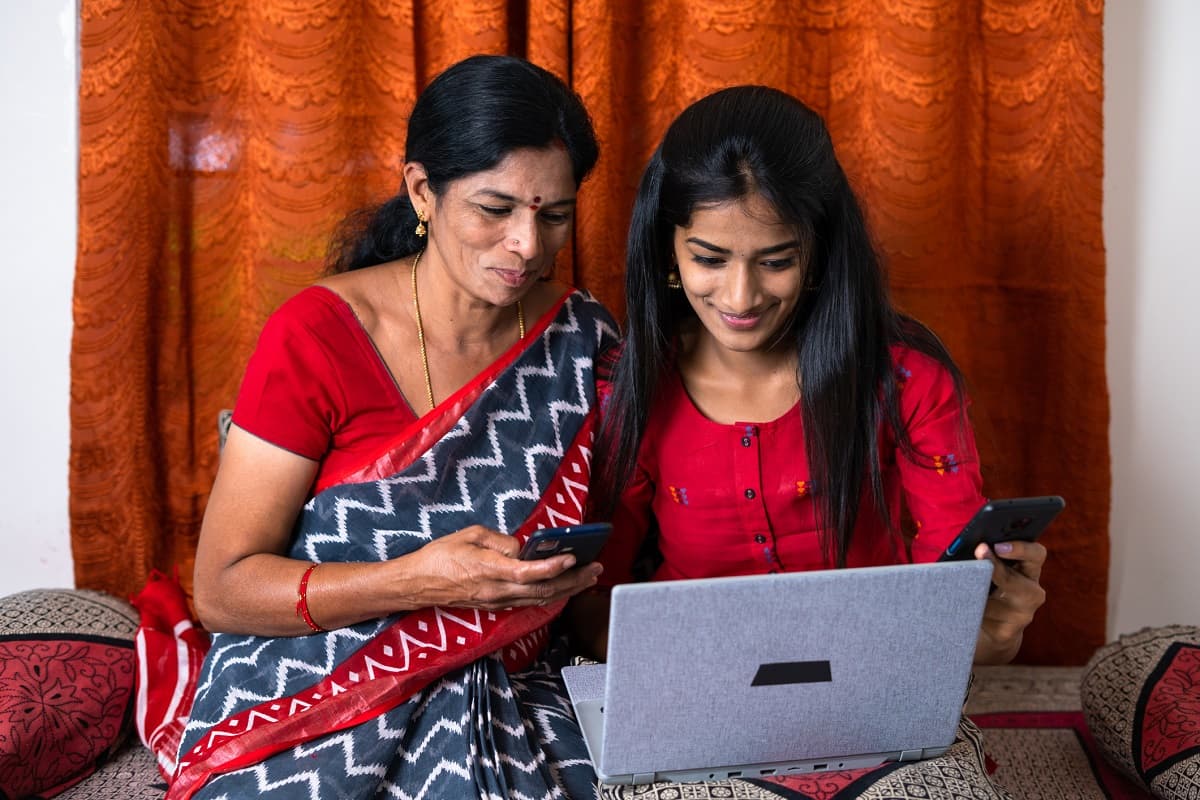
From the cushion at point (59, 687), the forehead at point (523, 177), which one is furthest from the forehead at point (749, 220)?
the cushion at point (59, 687)

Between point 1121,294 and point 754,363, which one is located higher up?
point 1121,294

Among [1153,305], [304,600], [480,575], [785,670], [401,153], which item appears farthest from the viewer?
[1153,305]

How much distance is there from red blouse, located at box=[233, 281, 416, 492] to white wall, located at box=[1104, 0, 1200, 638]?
4.68 ft

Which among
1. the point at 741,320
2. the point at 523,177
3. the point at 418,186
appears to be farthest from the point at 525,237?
the point at 741,320

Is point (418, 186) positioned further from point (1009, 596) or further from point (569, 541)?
point (1009, 596)

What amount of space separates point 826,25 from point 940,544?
998 millimetres

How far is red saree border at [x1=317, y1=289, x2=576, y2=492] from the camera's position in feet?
5.11

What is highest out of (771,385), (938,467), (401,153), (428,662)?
(401,153)

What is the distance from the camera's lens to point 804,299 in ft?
5.29

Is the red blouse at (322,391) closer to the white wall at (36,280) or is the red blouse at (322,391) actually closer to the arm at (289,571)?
the arm at (289,571)

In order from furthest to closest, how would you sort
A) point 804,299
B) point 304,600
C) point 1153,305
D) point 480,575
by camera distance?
point 1153,305, point 804,299, point 304,600, point 480,575

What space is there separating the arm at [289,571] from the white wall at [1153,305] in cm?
135

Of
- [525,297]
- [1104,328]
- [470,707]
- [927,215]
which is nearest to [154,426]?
[525,297]

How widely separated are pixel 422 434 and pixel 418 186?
1.15ft
